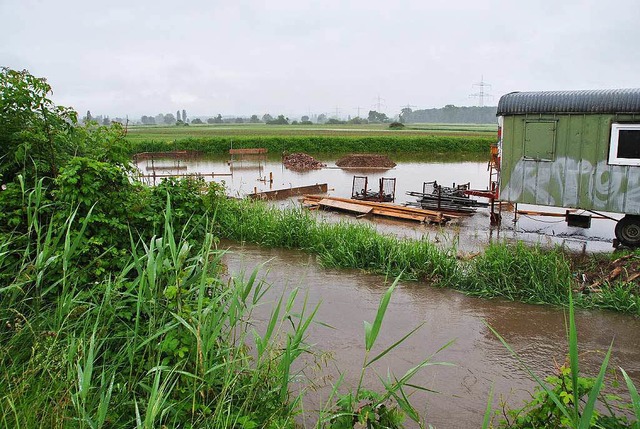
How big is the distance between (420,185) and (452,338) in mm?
20144

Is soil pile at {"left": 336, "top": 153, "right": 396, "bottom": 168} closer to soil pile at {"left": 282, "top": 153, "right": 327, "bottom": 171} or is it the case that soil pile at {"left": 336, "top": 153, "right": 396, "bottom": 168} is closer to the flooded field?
the flooded field

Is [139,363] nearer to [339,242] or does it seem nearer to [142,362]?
[142,362]

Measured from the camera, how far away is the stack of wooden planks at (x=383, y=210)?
16672 mm

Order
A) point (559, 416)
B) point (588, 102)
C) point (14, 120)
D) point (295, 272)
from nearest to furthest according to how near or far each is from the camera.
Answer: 1. point (559, 416)
2. point (14, 120)
3. point (295, 272)
4. point (588, 102)

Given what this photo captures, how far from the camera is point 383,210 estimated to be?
17594 millimetres

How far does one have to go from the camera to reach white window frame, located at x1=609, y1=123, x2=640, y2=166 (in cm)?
1199

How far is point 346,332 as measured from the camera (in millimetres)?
7941

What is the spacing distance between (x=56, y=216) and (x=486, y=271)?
7.47 metres

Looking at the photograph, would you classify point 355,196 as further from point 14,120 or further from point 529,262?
point 14,120

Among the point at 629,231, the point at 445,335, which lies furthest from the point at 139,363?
the point at 629,231

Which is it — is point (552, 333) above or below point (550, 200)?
below

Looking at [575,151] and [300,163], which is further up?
[575,151]

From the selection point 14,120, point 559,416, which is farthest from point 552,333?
point 14,120

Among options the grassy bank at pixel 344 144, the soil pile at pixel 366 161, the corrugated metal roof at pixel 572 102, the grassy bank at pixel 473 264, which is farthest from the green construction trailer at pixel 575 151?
the grassy bank at pixel 344 144
